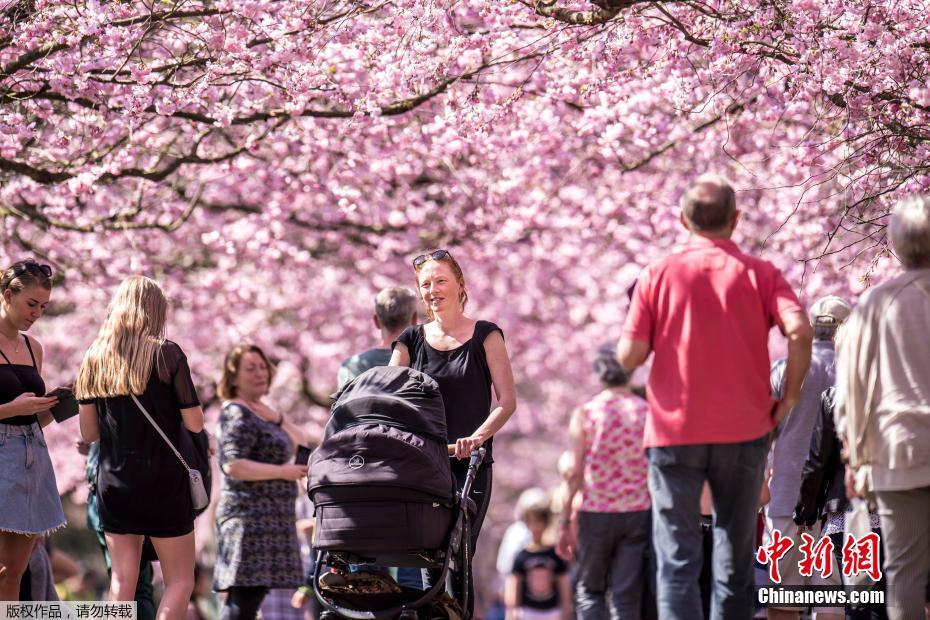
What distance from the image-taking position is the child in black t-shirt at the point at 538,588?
31.0 ft

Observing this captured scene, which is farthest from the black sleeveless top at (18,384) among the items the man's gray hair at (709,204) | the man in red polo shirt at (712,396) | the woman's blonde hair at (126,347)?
the man's gray hair at (709,204)

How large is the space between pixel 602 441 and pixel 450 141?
11.7 ft

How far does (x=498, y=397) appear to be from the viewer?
7.19 m

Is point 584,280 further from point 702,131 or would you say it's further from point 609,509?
point 609,509

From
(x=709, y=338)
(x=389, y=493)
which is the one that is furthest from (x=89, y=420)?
(x=709, y=338)

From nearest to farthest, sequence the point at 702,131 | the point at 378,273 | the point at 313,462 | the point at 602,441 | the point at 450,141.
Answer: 1. the point at 313,462
2. the point at 602,441
3. the point at 450,141
4. the point at 702,131
5. the point at 378,273

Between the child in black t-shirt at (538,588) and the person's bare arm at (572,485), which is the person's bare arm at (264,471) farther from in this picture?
the child in black t-shirt at (538,588)

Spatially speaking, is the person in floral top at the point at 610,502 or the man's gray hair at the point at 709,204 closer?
the man's gray hair at the point at 709,204

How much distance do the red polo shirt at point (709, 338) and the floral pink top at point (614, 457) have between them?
2.96 metres

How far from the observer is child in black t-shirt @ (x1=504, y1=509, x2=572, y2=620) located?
9.44m

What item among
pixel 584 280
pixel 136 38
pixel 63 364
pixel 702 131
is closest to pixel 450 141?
pixel 702 131

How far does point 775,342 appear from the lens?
1708 cm

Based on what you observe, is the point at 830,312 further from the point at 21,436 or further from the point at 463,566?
the point at 21,436

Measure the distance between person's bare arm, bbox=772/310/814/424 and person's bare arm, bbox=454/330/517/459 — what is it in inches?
61.3
